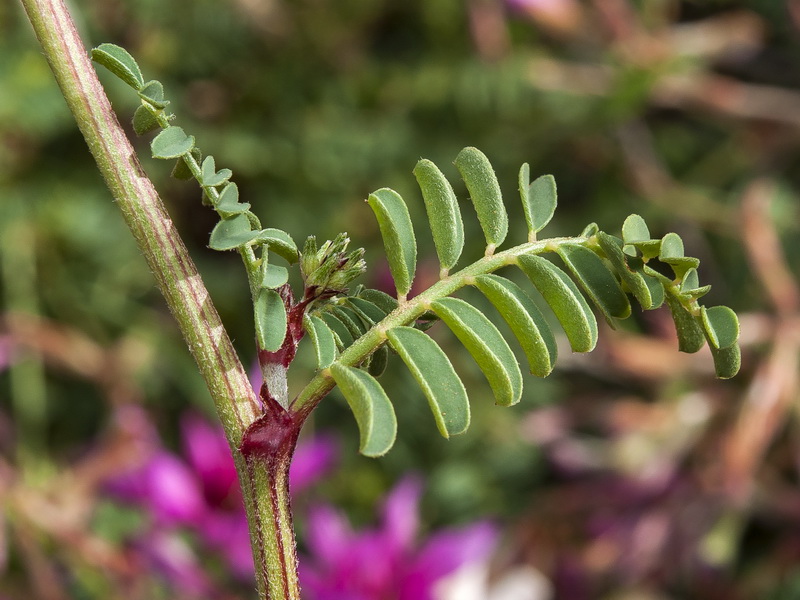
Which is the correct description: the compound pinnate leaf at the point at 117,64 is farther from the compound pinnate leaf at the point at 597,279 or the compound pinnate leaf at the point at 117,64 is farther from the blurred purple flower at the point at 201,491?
the blurred purple flower at the point at 201,491

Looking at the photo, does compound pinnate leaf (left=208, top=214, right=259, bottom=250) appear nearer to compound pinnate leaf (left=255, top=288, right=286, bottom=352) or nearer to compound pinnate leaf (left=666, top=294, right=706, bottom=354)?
compound pinnate leaf (left=255, top=288, right=286, bottom=352)

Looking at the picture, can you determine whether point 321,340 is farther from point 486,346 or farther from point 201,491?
point 201,491

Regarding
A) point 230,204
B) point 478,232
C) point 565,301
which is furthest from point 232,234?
point 478,232

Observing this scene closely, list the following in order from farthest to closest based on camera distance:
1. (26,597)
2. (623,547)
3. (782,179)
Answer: (782,179) → (623,547) → (26,597)

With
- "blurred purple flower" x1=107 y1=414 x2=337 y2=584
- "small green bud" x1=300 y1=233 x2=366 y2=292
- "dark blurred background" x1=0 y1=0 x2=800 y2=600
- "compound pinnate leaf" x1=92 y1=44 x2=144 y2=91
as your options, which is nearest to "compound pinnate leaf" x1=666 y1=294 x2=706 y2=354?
"small green bud" x1=300 y1=233 x2=366 y2=292

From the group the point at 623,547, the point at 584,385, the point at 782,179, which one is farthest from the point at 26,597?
the point at 782,179

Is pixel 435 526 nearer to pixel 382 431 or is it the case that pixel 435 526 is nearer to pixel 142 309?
pixel 142 309
